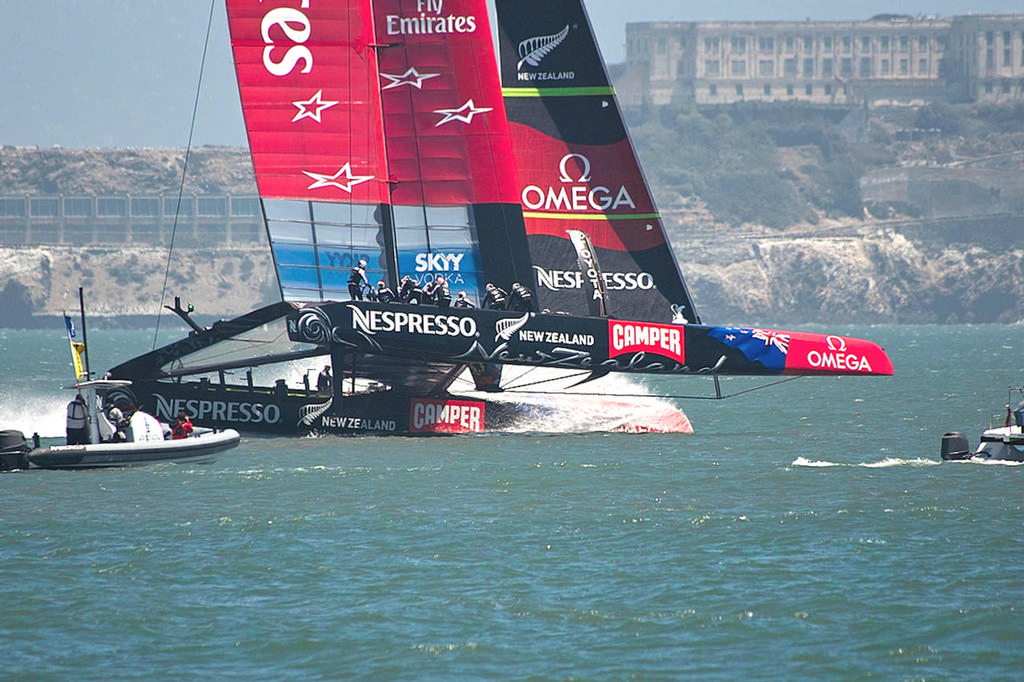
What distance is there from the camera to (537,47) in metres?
27.2

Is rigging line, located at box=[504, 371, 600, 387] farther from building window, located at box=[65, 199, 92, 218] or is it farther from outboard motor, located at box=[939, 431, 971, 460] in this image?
building window, located at box=[65, 199, 92, 218]

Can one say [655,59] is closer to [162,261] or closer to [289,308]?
[162,261]

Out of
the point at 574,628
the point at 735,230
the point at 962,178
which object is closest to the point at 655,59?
the point at 735,230

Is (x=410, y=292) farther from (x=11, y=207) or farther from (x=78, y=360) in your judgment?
(x=11, y=207)

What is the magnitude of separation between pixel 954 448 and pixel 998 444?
672mm

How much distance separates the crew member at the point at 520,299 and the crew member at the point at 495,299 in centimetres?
25

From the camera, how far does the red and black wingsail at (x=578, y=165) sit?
2702 cm

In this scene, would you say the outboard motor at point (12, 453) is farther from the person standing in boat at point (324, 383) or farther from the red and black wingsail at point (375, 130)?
the red and black wingsail at point (375, 130)

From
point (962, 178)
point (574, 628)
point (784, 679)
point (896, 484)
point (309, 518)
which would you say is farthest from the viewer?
point (962, 178)

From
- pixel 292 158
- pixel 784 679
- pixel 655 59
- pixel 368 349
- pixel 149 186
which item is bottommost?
pixel 784 679

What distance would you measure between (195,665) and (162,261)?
449 feet

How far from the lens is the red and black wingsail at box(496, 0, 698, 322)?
27.0m

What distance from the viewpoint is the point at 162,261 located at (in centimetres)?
14412

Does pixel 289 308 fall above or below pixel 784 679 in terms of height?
above
